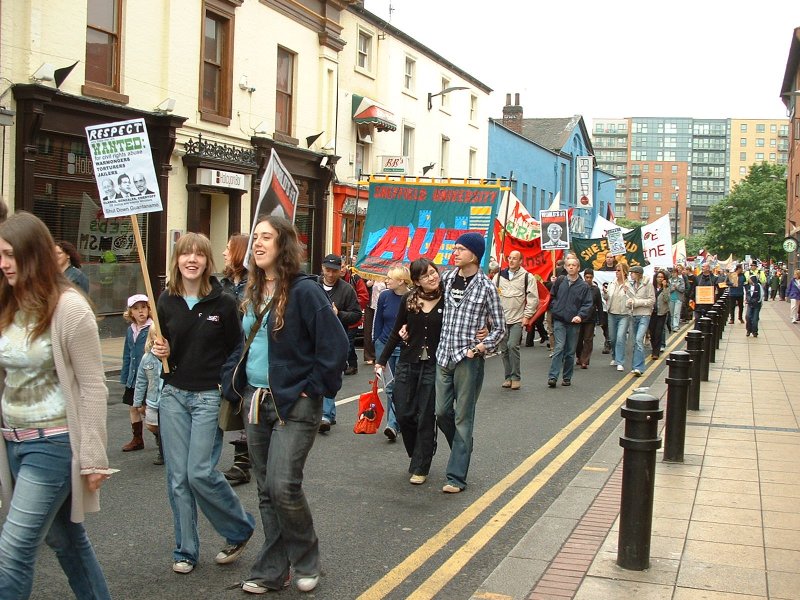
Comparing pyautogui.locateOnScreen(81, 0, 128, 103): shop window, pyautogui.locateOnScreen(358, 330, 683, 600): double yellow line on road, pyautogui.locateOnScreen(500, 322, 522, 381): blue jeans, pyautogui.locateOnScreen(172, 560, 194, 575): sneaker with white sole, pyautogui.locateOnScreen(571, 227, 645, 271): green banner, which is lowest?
pyautogui.locateOnScreen(358, 330, 683, 600): double yellow line on road

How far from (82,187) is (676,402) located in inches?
521

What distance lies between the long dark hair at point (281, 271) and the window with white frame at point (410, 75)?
27690 mm

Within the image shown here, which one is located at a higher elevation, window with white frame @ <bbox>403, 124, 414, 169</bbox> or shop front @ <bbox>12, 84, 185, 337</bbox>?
window with white frame @ <bbox>403, 124, 414, 169</bbox>

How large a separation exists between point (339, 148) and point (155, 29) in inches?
348

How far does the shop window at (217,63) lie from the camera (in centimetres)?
2098

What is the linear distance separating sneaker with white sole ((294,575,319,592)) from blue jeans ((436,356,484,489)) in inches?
94.6

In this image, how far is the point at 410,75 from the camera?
104 feet

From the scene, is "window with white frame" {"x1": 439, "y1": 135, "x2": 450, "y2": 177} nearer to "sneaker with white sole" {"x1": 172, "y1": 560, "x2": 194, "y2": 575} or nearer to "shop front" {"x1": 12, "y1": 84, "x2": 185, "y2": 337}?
"shop front" {"x1": 12, "y1": 84, "x2": 185, "y2": 337}

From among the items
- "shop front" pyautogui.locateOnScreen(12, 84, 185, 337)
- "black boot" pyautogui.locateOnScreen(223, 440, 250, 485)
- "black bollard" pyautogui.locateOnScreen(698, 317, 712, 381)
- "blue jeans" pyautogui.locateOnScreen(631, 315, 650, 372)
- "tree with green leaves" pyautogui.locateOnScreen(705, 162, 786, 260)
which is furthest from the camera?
"tree with green leaves" pyautogui.locateOnScreen(705, 162, 786, 260)

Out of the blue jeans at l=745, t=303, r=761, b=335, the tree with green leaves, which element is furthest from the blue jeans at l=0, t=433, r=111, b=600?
the tree with green leaves

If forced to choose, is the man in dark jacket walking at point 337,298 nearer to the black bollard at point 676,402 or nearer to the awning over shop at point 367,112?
the black bollard at point 676,402

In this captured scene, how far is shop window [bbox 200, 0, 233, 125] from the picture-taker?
68.8ft

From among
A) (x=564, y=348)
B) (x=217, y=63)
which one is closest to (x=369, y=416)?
(x=564, y=348)

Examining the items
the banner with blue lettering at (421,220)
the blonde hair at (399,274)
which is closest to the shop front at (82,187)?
the banner with blue lettering at (421,220)
